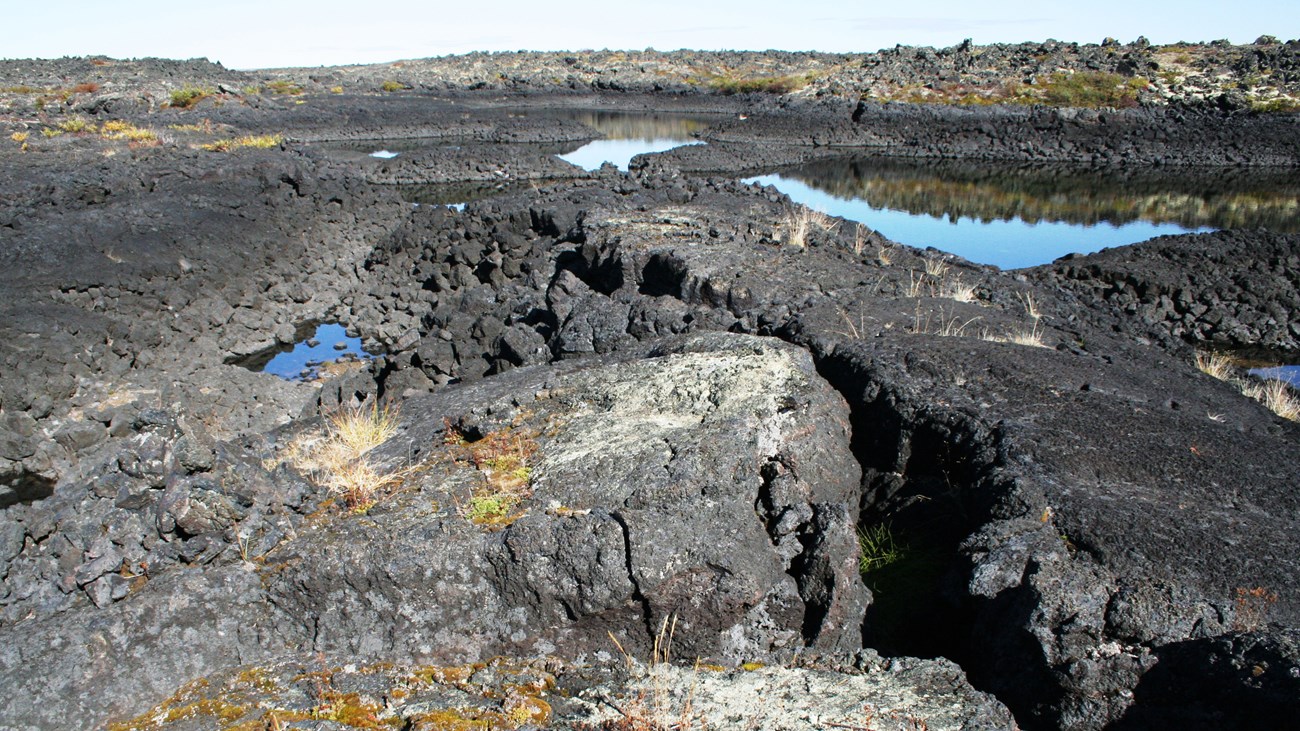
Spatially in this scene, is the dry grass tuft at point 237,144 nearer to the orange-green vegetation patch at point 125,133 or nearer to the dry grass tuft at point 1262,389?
the orange-green vegetation patch at point 125,133

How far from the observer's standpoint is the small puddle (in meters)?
14.6

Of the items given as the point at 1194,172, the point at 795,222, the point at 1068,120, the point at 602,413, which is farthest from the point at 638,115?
the point at 602,413

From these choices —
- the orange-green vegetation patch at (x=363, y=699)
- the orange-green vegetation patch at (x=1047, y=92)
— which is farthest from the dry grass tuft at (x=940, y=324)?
the orange-green vegetation patch at (x=1047, y=92)

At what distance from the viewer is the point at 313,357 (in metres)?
15.6

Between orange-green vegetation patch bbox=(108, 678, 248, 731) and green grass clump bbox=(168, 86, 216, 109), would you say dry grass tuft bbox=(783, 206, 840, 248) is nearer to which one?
orange-green vegetation patch bbox=(108, 678, 248, 731)

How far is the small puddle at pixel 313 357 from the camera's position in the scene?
575 inches

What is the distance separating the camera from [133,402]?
40.1 feet

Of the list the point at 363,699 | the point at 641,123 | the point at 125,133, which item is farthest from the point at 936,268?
the point at 641,123

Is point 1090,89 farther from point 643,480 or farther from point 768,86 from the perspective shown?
point 643,480

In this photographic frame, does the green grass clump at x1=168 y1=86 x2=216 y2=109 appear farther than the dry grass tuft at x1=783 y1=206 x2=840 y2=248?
Yes

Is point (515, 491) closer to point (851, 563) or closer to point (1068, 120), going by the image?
point (851, 563)

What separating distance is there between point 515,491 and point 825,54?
4731 inches

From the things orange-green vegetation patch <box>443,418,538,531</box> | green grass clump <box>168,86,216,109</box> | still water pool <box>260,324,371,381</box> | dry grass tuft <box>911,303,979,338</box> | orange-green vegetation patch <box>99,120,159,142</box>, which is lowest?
still water pool <box>260,324,371,381</box>

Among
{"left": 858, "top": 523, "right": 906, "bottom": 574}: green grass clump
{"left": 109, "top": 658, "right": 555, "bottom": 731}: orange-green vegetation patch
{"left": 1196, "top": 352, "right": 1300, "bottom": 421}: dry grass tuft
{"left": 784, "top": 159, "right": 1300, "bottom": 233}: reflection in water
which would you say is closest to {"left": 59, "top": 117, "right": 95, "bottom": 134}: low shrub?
{"left": 784, "top": 159, "right": 1300, "bottom": 233}: reflection in water
